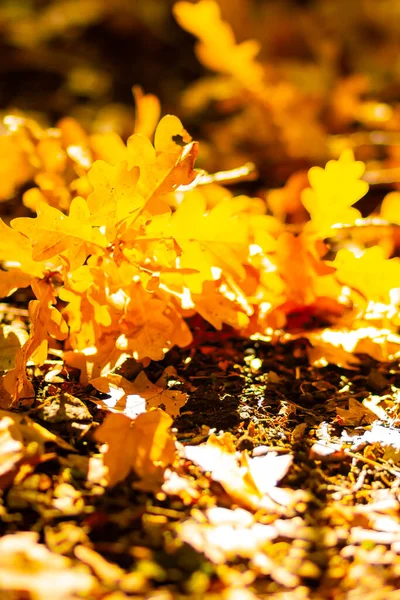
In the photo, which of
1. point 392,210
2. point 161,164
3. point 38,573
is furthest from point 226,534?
point 392,210

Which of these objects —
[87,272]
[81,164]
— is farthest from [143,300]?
[81,164]

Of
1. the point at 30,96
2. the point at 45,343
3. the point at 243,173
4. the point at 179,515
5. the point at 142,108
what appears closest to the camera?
the point at 179,515

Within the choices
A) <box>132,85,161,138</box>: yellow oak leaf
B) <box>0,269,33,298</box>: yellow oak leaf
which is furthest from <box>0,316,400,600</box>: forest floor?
<box>132,85,161,138</box>: yellow oak leaf

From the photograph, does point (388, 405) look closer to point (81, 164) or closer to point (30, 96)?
point (81, 164)

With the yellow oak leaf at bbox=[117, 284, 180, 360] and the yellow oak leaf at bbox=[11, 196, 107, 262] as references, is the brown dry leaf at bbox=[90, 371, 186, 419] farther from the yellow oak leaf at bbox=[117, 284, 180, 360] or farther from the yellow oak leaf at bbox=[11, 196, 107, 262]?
the yellow oak leaf at bbox=[11, 196, 107, 262]

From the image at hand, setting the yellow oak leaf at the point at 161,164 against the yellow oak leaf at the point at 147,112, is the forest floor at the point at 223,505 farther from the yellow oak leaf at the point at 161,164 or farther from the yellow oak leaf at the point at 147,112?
the yellow oak leaf at the point at 147,112

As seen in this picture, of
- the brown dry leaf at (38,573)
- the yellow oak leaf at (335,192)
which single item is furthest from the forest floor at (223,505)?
the yellow oak leaf at (335,192)

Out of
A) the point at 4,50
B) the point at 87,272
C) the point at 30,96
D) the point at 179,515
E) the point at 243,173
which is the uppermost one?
the point at 4,50

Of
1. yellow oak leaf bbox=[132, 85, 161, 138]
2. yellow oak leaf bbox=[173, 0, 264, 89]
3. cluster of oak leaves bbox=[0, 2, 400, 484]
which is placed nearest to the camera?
cluster of oak leaves bbox=[0, 2, 400, 484]
